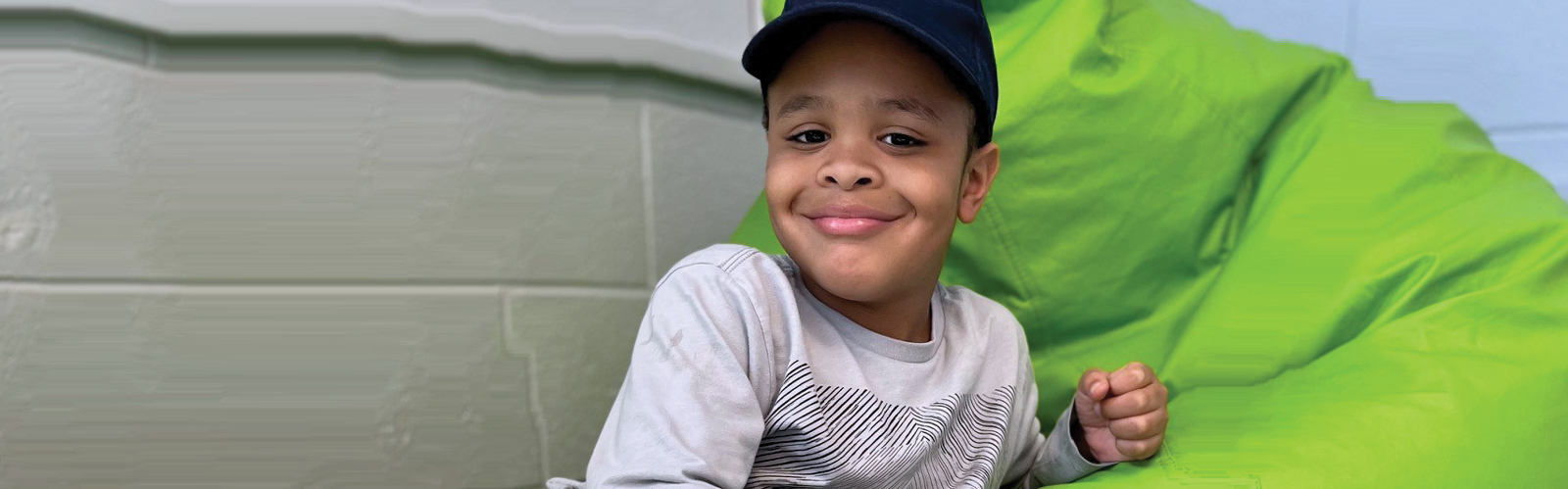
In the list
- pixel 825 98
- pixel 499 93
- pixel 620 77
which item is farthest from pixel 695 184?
pixel 825 98

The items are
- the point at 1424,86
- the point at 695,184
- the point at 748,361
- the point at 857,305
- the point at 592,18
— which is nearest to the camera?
the point at 748,361

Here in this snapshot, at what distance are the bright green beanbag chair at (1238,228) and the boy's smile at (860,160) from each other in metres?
0.26

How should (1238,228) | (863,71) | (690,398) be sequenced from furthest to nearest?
1. (1238,228)
2. (863,71)
3. (690,398)

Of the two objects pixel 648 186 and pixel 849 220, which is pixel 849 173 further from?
pixel 648 186

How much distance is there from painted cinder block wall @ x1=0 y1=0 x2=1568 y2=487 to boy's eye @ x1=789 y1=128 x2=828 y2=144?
1.37 ft

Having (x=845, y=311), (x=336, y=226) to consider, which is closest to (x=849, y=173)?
(x=845, y=311)

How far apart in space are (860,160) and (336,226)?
19.8 inches

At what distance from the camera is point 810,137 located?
925 millimetres

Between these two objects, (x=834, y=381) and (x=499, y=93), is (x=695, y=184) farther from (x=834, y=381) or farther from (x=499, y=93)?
(x=834, y=381)

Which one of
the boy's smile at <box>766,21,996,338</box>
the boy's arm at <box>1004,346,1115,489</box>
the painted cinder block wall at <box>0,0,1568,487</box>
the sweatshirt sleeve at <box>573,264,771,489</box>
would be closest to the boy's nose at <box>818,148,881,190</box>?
the boy's smile at <box>766,21,996,338</box>

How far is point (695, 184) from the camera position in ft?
4.72

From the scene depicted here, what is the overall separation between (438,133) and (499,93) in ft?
0.27

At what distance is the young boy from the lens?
81cm

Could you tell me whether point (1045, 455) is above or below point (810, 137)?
A: below
